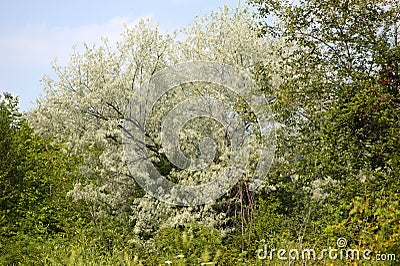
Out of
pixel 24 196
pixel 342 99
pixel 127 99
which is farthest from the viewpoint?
pixel 24 196

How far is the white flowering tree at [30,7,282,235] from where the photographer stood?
12.7m

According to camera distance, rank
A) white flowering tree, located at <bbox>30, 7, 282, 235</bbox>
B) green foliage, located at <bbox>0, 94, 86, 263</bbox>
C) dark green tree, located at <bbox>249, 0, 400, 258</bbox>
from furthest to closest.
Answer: white flowering tree, located at <bbox>30, 7, 282, 235</bbox> → green foliage, located at <bbox>0, 94, 86, 263</bbox> → dark green tree, located at <bbox>249, 0, 400, 258</bbox>

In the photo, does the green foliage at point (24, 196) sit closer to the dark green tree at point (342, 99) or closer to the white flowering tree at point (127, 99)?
the white flowering tree at point (127, 99)

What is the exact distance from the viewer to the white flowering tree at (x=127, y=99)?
12.7 meters

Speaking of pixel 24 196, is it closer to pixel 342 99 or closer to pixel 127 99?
pixel 127 99

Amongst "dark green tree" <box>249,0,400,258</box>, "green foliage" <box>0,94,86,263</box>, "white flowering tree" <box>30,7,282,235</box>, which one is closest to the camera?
"dark green tree" <box>249,0,400,258</box>

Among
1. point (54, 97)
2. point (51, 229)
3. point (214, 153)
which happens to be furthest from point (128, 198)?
point (51, 229)

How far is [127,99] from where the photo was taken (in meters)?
13.3

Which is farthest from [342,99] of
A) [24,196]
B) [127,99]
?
[24,196]

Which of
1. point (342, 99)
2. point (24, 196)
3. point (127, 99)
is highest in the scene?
point (127, 99)

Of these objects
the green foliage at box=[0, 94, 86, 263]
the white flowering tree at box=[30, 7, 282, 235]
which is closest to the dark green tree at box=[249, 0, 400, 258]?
the white flowering tree at box=[30, 7, 282, 235]

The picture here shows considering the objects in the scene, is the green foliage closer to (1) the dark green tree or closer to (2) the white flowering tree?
(2) the white flowering tree

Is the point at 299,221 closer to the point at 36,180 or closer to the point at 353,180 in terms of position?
the point at 353,180

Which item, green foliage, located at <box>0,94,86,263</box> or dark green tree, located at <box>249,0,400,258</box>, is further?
green foliage, located at <box>0,94,86,263</box>
